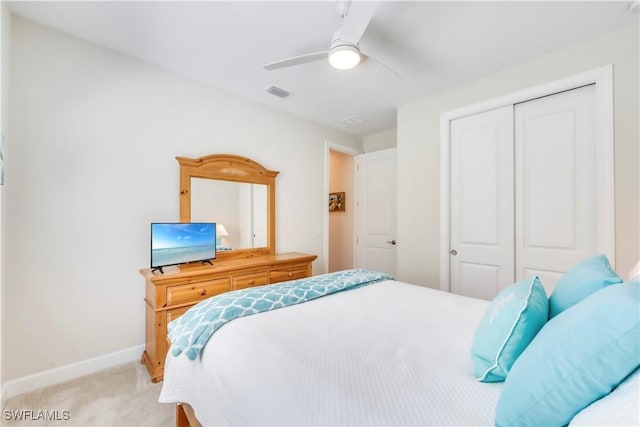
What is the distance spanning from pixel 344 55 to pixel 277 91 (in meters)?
1.39

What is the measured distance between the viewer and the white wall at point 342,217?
4.52 meters

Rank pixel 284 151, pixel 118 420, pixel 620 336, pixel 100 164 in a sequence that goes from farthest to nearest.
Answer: pixel 284 151 → pixel 100 164 → pixel 118 420 → pixel 620 336

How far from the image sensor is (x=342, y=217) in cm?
471

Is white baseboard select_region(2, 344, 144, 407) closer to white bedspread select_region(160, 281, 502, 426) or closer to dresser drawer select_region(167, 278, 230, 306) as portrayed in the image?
dresser drawer select_region(167, 278, 230, 306)

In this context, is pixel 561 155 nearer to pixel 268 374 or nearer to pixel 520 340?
pixel 520 340

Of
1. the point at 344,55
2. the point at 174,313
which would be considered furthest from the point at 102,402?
the point at 344,55

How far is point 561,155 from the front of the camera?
2.29 metres

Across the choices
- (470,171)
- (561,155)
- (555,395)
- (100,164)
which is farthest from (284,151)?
(555,395)

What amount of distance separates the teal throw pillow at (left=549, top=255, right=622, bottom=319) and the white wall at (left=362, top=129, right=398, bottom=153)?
3.18m

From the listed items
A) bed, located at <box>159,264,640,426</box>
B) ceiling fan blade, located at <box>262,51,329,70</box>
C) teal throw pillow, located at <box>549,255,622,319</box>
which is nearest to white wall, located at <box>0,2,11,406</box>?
bed, located at <box>159,264,640,426</box>

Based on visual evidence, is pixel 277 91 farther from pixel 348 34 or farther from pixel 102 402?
pixel 102 402

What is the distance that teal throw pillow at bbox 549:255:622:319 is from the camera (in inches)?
36.5

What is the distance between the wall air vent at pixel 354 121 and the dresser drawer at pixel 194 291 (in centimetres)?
256

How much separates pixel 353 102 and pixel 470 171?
4.87 feet
